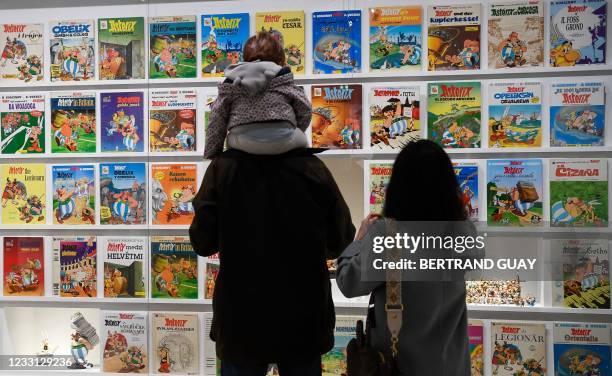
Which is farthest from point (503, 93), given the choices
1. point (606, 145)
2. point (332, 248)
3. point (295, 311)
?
point (295, 311)

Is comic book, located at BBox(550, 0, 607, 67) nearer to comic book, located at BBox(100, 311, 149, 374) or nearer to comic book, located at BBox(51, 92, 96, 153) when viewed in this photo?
comic book, located at BBox(51, 92, 96, 153)

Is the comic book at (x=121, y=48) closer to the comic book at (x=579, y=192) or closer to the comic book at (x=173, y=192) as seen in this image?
the comic book at (x=173, y=192)

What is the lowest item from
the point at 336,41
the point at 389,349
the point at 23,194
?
→ the point at 389,349

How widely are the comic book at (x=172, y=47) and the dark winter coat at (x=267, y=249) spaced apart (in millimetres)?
1241

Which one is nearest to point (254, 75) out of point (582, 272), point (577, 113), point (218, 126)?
point (218, 126)

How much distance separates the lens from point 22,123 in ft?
10.7

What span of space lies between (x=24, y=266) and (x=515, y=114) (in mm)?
2822

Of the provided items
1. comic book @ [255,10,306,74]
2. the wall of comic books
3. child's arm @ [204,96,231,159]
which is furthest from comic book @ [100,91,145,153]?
child's arm @ [204,96,231,159]

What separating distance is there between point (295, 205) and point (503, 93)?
1.46 metres

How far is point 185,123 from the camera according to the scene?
3.13 m

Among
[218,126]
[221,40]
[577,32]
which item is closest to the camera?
[218,126]

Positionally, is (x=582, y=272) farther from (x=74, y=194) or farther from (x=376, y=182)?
(x=74, y=194)

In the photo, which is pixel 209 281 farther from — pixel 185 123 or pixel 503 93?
pixel 503 93

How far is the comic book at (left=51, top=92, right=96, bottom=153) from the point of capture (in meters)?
3.21
